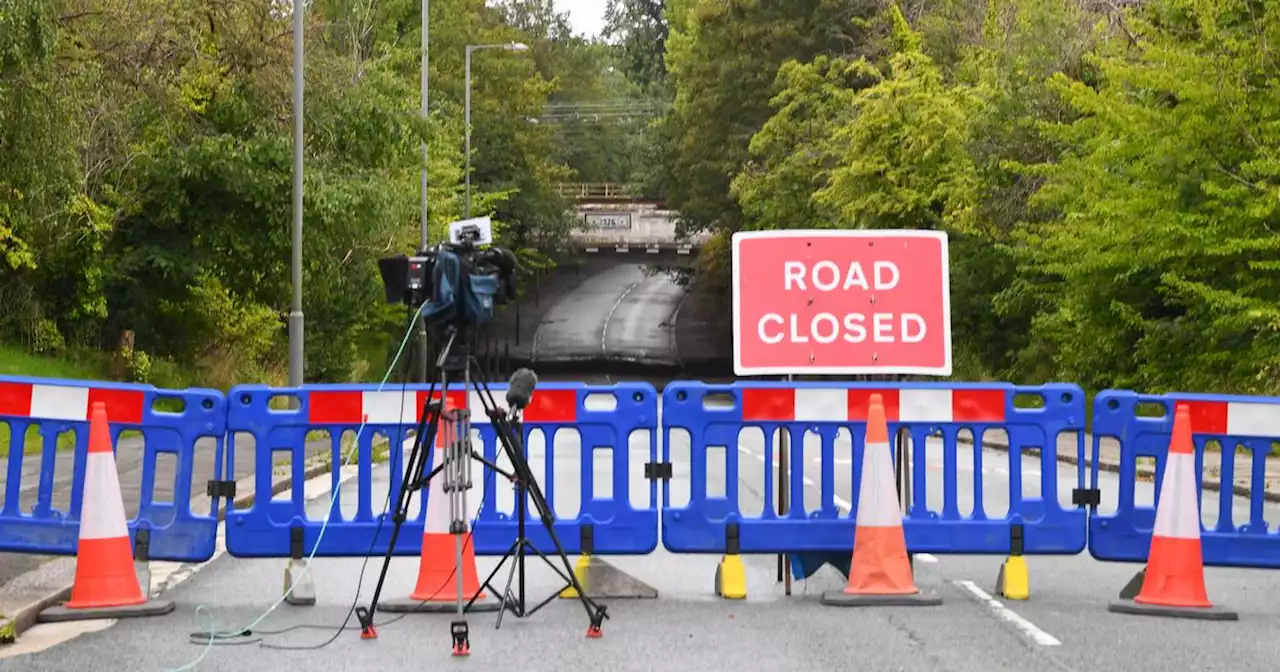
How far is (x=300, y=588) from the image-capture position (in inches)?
418

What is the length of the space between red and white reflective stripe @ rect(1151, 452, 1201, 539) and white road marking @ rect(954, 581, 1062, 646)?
949 mm

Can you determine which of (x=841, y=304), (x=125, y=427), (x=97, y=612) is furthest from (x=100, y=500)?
(x=841, y=304)

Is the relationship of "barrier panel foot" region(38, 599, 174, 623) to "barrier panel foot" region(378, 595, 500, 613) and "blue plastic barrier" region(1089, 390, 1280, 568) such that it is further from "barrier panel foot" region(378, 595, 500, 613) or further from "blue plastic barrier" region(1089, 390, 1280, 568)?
"blue plastic barrier" region(1089, 390, 1280, 568)

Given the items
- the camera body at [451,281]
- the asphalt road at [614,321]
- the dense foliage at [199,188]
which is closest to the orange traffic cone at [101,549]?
the camera body at [451,281]

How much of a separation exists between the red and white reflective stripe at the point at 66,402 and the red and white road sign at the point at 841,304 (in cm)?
363

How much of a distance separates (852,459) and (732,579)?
100 cm

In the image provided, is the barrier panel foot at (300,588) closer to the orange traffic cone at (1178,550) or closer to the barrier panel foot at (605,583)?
the barrier panel foot at (605,583)

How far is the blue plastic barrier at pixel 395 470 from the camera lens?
10859 millimetres

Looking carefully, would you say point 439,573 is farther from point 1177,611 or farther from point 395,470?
point 1177,611

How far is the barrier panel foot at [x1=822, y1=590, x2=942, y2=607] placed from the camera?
1037 centimetres

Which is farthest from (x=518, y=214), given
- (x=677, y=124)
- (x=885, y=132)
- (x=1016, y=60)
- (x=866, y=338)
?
(x=866, y=338)

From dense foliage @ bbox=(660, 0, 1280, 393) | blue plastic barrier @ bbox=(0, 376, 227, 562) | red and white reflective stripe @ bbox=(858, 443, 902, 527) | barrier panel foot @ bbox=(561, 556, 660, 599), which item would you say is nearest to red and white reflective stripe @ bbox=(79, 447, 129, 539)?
blue plastic barrier @ bbox=(0, 376, 227, 562)

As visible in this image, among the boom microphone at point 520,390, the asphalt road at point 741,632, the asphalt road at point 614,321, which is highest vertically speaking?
the asphalt road at point 614,321

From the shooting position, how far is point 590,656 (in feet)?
29.0
